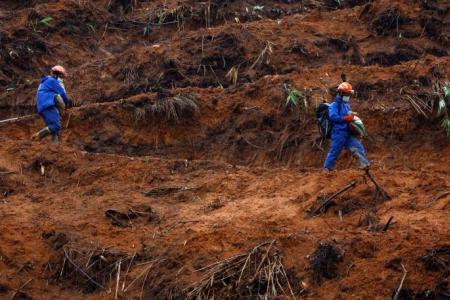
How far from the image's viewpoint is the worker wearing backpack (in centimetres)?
1234

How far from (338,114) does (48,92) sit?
181 inches

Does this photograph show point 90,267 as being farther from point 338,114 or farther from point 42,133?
point 42,133

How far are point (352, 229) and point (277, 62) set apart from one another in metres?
7.50

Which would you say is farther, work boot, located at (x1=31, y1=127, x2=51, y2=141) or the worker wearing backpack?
work boot, located at (x1=31, y1=127, x2=51, y2=141)

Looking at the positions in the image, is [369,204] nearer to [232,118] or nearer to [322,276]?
[322,276]

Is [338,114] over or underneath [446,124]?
over

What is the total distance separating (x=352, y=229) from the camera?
9.72 metres

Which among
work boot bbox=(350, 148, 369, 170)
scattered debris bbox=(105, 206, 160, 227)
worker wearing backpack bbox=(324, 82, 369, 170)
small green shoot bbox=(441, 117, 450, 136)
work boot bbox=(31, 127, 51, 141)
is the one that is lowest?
work boot bbox=(31, 127, 51, 141)

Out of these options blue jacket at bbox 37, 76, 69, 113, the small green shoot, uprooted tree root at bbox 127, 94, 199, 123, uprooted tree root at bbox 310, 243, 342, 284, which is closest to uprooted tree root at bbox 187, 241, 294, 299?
uprooted tree root at bbox 310, 243, 342, 284

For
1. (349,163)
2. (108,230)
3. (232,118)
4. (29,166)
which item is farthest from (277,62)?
(108,230)

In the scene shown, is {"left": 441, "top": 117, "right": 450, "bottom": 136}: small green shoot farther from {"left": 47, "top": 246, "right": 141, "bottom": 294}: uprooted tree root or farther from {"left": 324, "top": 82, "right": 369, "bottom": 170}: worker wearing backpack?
{"left": 47, "top": 246, "right": 141, "bottom": 294}: uprooted tree root

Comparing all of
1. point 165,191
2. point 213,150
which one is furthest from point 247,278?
point 213,150

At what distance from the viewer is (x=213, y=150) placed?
14.7 m

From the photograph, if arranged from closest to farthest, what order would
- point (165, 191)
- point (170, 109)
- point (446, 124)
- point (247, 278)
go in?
point (247, 278)
point (165, 191)
point (446, 124)
point (170, 109)
